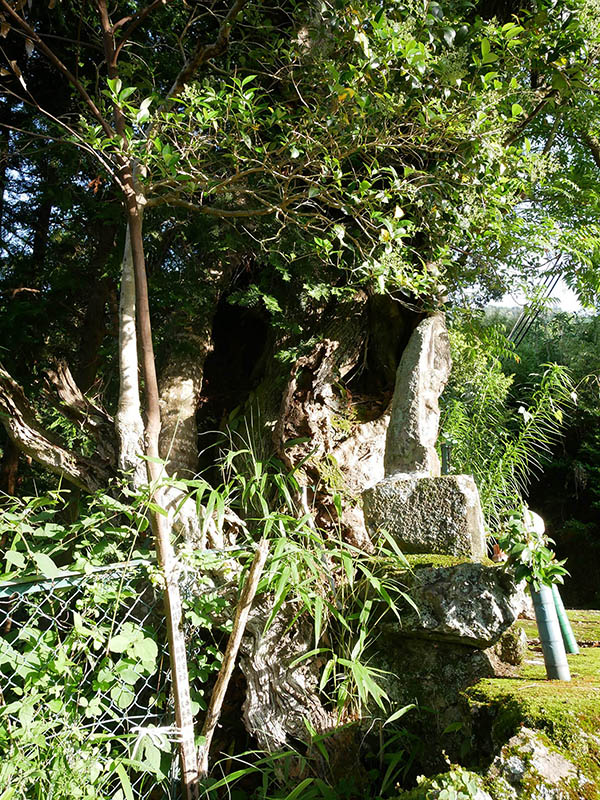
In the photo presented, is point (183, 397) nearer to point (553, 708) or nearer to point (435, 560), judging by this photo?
point (435, 560)

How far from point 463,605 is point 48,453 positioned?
206 cm

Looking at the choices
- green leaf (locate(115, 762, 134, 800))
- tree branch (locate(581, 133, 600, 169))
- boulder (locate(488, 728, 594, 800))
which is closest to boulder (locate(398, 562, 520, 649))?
boulder (locate(488, 728, 594, 800))

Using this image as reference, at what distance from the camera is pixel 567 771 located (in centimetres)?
135

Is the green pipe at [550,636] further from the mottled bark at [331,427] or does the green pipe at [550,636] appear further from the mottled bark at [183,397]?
the mottled bark at [183,397]

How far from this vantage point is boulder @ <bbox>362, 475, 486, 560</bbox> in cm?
254

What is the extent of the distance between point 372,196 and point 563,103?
2.43m

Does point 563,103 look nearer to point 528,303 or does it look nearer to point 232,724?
point 528,303

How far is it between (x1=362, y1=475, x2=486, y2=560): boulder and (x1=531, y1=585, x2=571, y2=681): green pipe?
0.60 metres

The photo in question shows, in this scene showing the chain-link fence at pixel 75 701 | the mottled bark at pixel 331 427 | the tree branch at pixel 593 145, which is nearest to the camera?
the chain-link fence at pixel 75 701

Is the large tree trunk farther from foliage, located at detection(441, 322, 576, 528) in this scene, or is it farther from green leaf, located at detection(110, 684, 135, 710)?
foliage, located at detection(441, 322, 576, 528)

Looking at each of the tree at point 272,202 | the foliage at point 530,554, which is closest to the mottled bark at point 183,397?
the tree at point 272,202

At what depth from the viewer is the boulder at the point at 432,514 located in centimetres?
254

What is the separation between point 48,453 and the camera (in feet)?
9.31

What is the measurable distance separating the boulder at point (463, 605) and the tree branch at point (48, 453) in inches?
62.3
